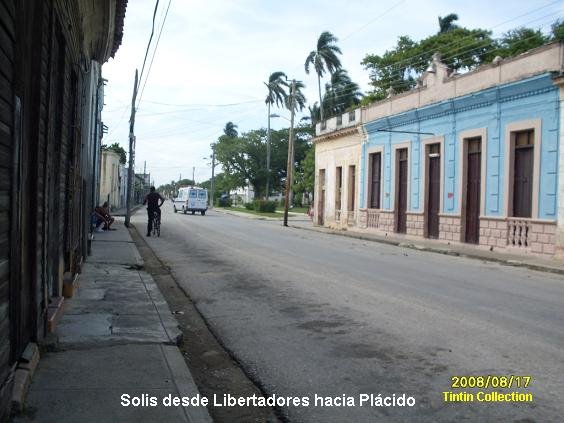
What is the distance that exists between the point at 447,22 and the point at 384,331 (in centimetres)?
4420

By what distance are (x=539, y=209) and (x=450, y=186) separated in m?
5.21

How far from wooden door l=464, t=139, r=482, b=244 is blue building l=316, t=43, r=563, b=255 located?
0.12 ft

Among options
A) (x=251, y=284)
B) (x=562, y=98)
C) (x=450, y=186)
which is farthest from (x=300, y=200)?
(x=251, y=284)

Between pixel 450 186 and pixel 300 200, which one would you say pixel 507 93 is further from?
pixel 300 200

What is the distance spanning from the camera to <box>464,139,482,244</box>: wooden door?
70.2 feet

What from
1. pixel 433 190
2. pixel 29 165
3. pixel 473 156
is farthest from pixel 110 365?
pixel 433 190

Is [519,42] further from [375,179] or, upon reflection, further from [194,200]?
[194,200]

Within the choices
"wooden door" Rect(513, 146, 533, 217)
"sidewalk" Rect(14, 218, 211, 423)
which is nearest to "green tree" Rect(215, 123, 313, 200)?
"wooden door" Rect(513, 146, 533, 217)

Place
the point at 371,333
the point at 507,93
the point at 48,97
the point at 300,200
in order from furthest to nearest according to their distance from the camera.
→ 1. the point at 300,200
2. the point at 507,93
3. the point at 371,333
4. the point at 48,97

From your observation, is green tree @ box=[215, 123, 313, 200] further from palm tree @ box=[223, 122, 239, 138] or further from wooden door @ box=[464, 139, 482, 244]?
wooden door @ box=[464, 139, 482, 244]

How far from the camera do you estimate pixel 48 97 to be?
567 cm

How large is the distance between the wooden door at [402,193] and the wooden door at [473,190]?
4509mm

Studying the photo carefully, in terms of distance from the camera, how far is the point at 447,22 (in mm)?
46219

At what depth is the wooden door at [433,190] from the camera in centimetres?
2389
